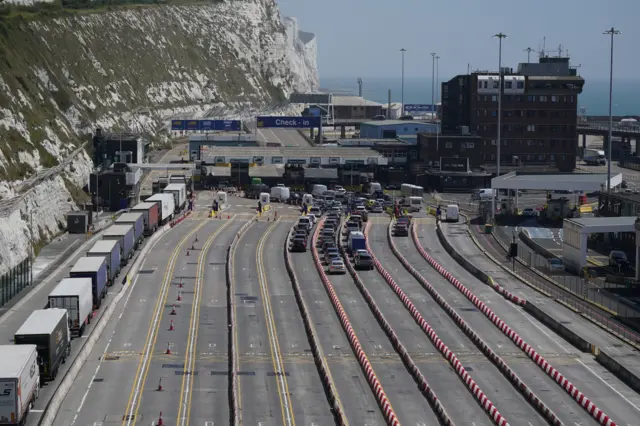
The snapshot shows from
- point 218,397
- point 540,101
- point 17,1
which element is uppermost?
point 17,1

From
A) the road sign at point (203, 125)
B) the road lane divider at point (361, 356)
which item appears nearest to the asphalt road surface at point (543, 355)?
the road lane divider at point (361, 356)

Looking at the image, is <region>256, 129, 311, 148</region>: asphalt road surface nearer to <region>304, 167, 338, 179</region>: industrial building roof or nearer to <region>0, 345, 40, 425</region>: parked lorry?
<region>304, 167, 338, 179</region>: industrial building roof

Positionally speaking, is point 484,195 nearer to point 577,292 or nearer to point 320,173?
point 320,173

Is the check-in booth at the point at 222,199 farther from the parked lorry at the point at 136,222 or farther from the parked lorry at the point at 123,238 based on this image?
the parked lorry at the point at 123,238

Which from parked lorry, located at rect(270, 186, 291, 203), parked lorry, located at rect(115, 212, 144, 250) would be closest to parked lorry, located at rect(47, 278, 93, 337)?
parked lorry, located at rect(115, 212, 144, 250)

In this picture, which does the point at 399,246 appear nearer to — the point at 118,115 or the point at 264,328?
the point at 264,328

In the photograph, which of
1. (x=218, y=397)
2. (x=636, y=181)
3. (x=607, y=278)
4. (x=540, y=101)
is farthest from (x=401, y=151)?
(x=218, y=397)
